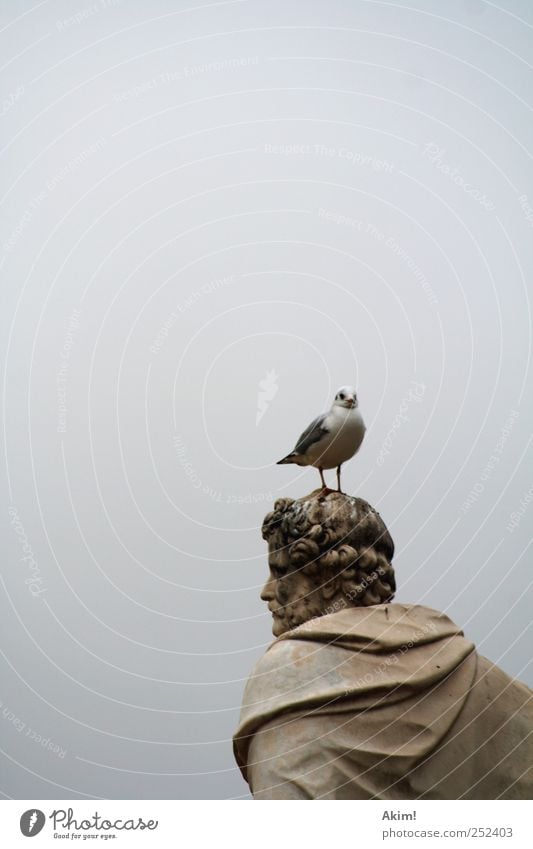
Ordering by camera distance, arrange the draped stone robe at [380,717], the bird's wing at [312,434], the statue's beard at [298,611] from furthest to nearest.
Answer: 1. the bird's wing at [312,434]
2. the statue's beard at [298,611]
3. the draped stone robe at [380,717]

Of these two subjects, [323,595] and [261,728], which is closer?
[261,728]

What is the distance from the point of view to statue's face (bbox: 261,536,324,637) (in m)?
4.96

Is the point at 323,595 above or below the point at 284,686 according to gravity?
above

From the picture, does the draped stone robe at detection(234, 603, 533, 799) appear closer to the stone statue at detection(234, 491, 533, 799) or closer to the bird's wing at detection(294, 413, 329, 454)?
the stone statue at detection(234, 491, 533, 799)

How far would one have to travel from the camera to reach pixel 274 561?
199 inches

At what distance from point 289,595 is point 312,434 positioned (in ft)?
2.13

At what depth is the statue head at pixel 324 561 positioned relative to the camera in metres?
4.96

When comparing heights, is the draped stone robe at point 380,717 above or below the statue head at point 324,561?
below

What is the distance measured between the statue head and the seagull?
0.16 meters

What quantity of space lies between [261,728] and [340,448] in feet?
3.81

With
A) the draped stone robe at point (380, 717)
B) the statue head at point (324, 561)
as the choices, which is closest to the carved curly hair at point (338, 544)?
the statue head at point (324, 561)

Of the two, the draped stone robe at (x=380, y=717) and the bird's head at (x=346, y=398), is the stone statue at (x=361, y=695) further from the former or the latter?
the bird's head at (x=346, y=398)
